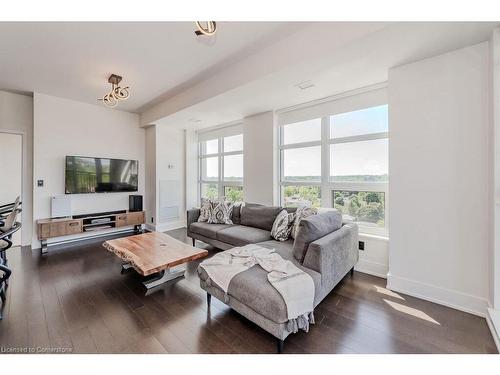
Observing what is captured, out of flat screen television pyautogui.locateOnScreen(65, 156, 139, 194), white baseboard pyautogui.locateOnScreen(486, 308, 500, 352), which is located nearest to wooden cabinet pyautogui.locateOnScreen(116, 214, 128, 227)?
flat screen television pyautogui.locateOnScreen(65, 156, 139, 194)

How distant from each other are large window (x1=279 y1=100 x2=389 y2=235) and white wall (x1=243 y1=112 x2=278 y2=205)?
199 millimetres

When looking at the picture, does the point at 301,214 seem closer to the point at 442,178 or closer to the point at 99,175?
the point at 442,178

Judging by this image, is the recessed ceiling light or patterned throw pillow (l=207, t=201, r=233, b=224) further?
patterned throw pillow (l=207, t=201, r=233, b=224)

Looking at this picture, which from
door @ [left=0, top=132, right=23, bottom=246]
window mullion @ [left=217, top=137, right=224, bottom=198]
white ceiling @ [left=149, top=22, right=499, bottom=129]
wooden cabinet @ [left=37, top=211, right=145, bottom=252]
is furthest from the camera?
window mullion @ [left=217, top=137, right=224, bottom=198]

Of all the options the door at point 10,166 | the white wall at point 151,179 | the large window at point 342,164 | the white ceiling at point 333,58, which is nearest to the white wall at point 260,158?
the large window at point 342,164

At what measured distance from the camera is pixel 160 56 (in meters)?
2.74

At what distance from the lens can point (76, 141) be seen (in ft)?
14.2

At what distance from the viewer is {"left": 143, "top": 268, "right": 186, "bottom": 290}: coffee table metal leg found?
7.86 feet

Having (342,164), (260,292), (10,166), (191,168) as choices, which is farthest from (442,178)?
(10,166)

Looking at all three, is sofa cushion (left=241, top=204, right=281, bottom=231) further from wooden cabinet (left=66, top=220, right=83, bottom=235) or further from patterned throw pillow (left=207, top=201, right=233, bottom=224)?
wooden cabinet (left=66, top=220, right=83, bottom=235)

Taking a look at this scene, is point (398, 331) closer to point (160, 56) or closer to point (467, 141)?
point (467, 141)

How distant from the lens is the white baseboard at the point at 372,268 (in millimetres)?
2705

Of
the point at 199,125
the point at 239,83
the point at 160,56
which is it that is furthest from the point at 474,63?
the point at 199,125

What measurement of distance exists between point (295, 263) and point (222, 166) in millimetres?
3608
